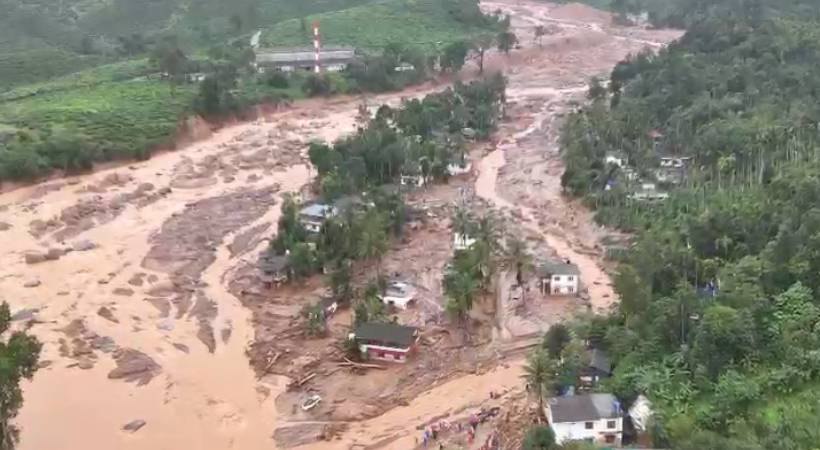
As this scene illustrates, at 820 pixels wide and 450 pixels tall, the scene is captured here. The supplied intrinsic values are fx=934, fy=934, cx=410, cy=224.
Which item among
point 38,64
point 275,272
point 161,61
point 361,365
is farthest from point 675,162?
point 38,64

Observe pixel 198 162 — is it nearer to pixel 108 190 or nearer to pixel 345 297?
pixel 108 190

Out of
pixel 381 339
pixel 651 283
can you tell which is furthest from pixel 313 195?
pixel 651 283

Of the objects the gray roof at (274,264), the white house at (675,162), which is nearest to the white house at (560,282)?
the gray roof at (274,264)

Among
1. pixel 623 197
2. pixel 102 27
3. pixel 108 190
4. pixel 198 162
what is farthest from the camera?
pixel 102 27

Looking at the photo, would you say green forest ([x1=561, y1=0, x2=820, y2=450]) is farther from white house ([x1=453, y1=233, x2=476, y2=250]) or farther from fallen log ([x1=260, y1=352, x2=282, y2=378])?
fallen log ([x1=260, y1=352, x2=282, y2=378])

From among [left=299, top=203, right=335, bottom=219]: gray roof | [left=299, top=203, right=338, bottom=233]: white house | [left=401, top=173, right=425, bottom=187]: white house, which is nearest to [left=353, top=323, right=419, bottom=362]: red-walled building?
[left=299, top=203, right=338, bottom=233]: white house

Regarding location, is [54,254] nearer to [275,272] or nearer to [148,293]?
[148,293]
